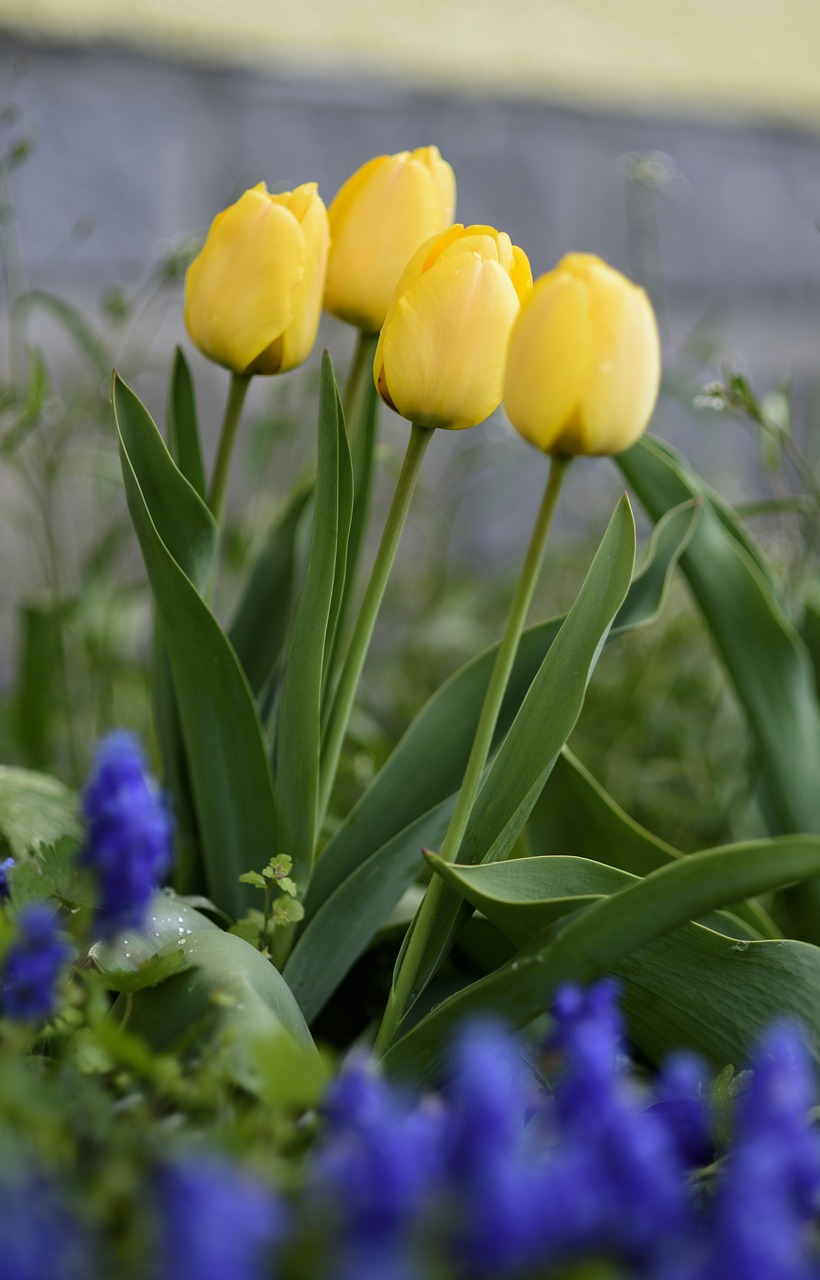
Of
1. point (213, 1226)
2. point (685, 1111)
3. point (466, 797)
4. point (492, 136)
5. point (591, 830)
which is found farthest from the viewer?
point (492, 136)

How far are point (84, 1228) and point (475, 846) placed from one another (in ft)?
0.73

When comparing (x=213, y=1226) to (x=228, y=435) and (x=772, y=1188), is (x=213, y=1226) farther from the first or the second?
(x=228, y=435)

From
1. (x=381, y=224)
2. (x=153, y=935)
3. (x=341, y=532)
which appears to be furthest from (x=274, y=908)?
(x=381, y=224)

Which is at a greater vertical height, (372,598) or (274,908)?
(372,598)

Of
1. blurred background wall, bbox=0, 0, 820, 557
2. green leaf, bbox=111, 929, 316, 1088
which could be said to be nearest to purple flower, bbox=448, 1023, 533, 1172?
green leaf, bbox=111, 929, 316, 1088

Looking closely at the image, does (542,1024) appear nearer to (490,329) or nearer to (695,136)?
(490,329)

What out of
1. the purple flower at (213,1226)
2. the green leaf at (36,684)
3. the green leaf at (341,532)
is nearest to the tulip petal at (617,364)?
the green leaf at (341,532)

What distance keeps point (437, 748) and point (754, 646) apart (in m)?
0.17

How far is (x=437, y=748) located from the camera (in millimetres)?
476

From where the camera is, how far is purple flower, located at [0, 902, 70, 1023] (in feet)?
0.83

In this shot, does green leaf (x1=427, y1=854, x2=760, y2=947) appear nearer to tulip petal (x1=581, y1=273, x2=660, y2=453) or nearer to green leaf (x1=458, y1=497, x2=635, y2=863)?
green leaf (x1=458, y1=497, x2=635, y2=863)

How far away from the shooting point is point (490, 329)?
1.18 ft

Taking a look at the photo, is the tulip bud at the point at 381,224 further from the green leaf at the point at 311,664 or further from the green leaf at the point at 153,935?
the green leaf at the point at 153,935

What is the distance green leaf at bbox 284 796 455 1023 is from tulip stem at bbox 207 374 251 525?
15cm
